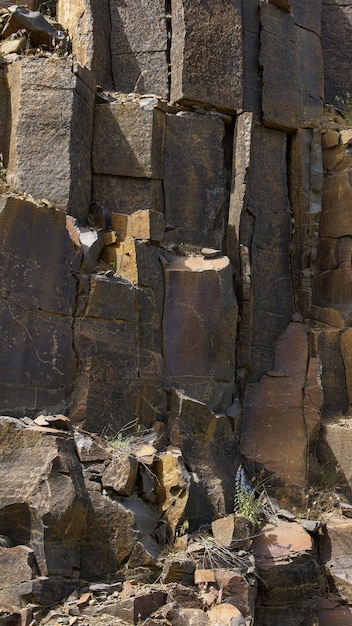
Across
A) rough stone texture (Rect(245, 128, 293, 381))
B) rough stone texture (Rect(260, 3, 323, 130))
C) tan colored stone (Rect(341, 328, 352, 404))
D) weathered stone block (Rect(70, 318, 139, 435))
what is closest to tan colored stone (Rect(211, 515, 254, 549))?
weathered stone block (Rect(70, 318, 139, 435))

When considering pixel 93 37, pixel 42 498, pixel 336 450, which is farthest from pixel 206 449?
pixel 93 37

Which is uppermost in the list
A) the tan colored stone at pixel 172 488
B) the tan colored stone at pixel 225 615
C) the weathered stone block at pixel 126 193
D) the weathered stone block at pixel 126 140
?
the weathered stone block at pixel 126 140

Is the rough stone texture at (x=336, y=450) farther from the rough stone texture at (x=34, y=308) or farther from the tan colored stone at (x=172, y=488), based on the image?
the rough stone texture at (x=34, y=308)

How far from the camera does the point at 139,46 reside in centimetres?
1121

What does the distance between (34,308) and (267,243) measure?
3.42 m

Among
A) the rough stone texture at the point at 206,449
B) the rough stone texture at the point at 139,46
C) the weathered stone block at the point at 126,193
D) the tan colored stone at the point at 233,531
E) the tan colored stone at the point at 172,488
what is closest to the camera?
the tan colored stone at the point at 233,531

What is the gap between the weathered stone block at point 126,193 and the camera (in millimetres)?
10125

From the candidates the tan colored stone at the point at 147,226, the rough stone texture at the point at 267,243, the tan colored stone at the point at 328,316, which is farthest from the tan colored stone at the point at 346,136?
the tan colored stone at the point at 147,226

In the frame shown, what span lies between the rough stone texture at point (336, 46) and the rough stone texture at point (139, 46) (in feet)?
9.34

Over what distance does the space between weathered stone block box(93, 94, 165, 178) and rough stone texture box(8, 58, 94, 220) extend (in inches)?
9.2

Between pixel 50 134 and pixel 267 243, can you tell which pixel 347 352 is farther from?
pixel 50 134

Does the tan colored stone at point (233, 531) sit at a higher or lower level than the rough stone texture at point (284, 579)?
higher

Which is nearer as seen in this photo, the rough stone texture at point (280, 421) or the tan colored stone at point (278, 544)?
the tan colored stone at point (278, 544)

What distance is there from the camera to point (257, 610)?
8.30m
